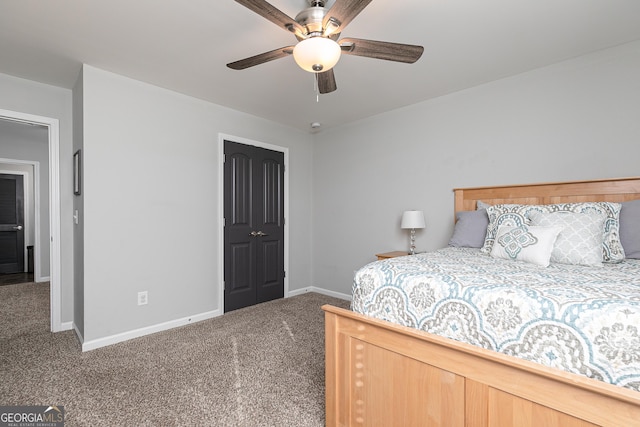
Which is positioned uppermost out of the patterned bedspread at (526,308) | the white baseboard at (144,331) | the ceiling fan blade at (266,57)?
the ceiling fan blade at (266,57)

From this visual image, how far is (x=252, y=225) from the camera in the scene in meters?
3.86

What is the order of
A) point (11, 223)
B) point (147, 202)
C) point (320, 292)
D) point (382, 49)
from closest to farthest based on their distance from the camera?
point (382, 49) < point (147, 202) < point (320, 292) < point (11, 223)

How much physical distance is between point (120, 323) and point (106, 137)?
169cm

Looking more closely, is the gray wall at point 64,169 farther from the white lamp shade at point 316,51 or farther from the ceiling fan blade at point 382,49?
the ceiling fan blade at point 382,49

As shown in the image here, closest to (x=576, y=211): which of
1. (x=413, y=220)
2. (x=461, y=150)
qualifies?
(x=461, y=150)

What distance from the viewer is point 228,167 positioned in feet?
11.9

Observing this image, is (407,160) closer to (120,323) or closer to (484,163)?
(484,163)

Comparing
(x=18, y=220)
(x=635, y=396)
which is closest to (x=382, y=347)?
(x=635, y=396)

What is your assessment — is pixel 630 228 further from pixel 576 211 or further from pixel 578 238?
pixel 578 238

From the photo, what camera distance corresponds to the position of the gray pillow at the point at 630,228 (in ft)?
6.50

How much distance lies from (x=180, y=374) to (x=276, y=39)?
8.31ft

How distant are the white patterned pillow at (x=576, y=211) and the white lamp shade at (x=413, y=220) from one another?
775mm

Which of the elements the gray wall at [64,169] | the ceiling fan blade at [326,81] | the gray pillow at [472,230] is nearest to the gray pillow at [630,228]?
the gray pillow at [472,230]

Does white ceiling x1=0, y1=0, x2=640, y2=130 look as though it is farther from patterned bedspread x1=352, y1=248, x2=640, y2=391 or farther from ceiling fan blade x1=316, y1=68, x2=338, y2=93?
patterned bedspread x1=352, y1=248, x2=640, y2=391
